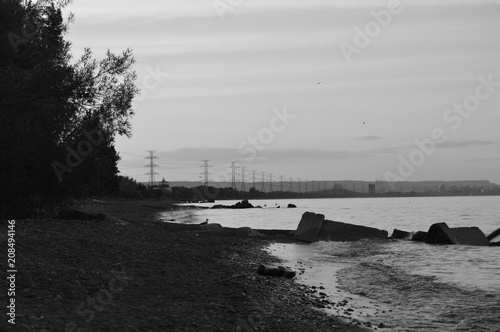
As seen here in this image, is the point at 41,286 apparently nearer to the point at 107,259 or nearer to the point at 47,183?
the point at 107,259

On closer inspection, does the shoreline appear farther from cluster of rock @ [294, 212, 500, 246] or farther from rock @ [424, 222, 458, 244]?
rock @ [424, 222, 458, 244]

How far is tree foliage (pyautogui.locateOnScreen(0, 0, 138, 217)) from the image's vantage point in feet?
55.2

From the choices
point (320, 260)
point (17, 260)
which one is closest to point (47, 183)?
point (17, 260)

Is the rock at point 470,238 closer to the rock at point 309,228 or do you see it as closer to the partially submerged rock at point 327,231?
the partially submerged rock at point 327,231

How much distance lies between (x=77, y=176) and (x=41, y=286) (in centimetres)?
1128

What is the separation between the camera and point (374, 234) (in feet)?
119

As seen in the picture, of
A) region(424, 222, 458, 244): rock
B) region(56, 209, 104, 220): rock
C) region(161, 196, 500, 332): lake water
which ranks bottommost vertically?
region(161, 196, 500, 332): lake water

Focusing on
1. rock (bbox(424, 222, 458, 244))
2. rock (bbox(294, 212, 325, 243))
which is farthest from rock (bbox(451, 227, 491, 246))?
rock (bbox(294, 212, 325, 243))

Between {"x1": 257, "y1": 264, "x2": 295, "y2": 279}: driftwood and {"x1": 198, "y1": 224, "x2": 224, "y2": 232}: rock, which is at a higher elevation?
{"x1": 198, "y1": 224, "x2": 224, "y2": 232}: rock

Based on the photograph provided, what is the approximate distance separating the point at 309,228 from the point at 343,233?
208cm

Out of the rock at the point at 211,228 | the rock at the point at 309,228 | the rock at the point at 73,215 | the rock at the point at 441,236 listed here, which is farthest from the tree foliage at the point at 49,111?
the rock at the point at 441,236

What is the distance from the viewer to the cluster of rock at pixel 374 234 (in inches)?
1272

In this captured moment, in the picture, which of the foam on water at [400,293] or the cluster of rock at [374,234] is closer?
the foam on water at [400,293]

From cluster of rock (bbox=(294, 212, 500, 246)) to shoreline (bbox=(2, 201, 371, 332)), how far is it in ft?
53.8
